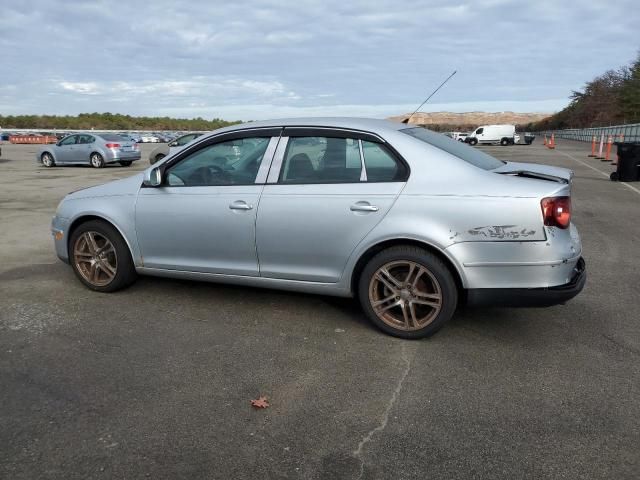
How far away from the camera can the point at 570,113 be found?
106 m

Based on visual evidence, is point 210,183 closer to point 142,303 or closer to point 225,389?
point 142,303

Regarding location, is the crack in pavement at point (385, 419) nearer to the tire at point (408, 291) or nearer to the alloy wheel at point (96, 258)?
the tire at point (408, 291)

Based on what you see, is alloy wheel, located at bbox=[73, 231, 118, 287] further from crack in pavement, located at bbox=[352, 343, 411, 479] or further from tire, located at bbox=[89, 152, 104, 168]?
tire, located at bbox=[89, 152, 104, 168]

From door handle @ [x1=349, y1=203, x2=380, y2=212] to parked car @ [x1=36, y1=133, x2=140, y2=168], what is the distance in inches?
770

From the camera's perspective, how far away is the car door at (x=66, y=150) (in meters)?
21.9

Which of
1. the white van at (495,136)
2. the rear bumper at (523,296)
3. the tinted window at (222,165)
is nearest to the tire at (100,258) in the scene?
the tinted window at (222,165)

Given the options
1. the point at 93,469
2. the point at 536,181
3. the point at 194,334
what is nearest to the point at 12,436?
the point at 93,469

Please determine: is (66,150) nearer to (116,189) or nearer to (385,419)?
(116,189)

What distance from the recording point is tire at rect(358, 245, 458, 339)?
3887 millimetres

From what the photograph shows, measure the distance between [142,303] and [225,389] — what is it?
1885 mm

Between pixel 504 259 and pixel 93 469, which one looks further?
pixel 504 259

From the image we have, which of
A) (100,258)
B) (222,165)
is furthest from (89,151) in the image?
(222,165)

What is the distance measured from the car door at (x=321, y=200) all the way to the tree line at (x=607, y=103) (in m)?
72.5

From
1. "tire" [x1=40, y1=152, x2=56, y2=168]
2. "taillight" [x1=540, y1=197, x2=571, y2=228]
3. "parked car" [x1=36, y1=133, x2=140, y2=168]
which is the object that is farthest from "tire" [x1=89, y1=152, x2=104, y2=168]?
"taillight" [x1=540, y1=197, x2=571, y2=228]
